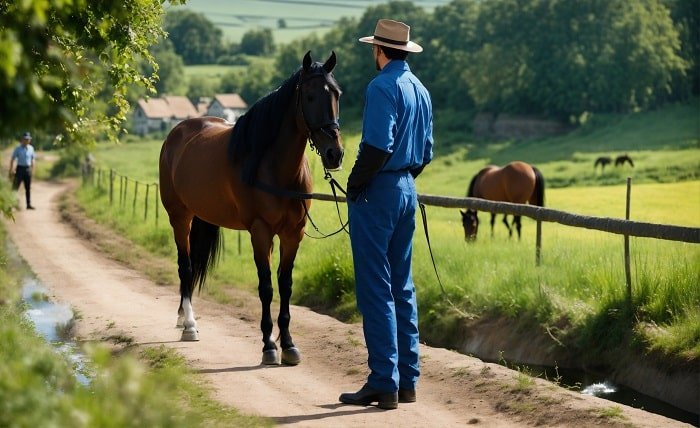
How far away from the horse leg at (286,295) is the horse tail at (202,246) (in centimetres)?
212

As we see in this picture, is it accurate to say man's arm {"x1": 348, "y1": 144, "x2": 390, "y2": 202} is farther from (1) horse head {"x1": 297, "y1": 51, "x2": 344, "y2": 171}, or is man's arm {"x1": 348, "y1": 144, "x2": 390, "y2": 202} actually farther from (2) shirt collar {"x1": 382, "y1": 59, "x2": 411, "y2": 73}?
(1) horse head {"x1": 297, "y1": 51, "x2": 344, "y2": 171}

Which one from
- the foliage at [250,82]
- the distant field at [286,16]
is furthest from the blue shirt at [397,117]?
the distant field at [286,16]

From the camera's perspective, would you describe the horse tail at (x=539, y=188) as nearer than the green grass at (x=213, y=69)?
Yes

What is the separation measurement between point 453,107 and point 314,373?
89.4m

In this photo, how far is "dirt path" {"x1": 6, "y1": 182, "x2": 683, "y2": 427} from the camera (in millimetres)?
7062

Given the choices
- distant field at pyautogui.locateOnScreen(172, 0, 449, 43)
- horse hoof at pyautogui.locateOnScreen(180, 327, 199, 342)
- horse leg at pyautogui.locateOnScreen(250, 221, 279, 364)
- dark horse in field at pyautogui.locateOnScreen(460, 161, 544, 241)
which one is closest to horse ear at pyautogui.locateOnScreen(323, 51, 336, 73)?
horse leg at pyautogui.locateOnScreen(250, 221, 279, 364)

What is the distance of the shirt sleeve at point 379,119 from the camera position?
6965mm

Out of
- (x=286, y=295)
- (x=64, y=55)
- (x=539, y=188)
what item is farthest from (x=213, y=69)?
(x=64, y=55)

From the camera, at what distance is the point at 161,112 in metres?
125

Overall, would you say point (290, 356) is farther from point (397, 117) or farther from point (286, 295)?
point (397, 117)

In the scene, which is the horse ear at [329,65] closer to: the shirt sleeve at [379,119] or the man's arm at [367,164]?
the shirt sleeve at [379,119]

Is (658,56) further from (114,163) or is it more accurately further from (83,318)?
(83,318)

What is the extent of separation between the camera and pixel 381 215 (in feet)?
23.7

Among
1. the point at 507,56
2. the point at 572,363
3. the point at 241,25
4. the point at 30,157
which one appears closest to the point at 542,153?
the point at 507,56
